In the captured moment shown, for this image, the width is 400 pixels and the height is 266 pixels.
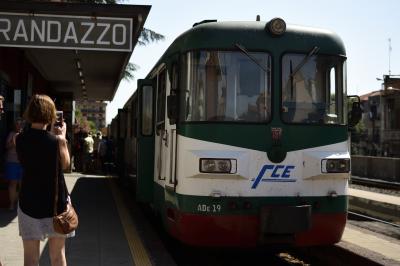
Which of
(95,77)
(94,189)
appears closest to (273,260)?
(94,189)

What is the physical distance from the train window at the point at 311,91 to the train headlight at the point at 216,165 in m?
0.93

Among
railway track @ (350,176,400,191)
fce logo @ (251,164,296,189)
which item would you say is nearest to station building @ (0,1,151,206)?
fce logo @ (251,164,296,189)

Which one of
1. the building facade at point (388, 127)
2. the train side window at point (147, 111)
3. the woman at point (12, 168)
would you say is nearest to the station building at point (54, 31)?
the train side window at point (147, 111)

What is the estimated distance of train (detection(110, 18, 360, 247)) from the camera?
6957mm

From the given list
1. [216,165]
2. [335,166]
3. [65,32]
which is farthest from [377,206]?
[216,165]

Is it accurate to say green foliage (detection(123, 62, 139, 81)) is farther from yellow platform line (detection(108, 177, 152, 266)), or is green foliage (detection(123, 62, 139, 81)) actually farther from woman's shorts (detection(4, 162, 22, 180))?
woman's shorts (detection(4, 162, 22, 180))

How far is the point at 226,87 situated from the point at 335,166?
1596mm

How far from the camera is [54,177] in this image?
15.4 feet

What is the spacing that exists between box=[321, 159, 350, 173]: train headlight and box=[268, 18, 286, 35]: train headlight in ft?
5.37

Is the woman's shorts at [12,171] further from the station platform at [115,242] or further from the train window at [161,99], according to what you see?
the train window at [161,99]

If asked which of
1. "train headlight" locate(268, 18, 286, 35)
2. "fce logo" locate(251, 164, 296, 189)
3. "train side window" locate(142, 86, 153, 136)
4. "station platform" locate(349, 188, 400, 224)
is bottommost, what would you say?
"station platform" locate(349, 188, 400, 224)

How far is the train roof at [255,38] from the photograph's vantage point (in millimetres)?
7246

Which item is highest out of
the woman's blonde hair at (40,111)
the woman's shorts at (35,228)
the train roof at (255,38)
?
the train roof at (255,38)

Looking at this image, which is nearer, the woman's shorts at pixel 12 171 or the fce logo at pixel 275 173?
the fce logo at pixel 275 173
